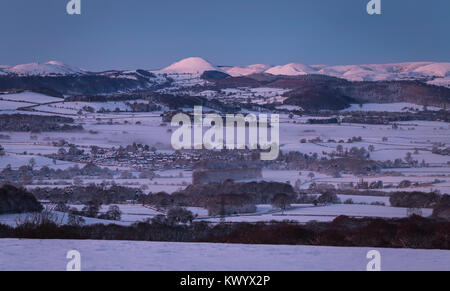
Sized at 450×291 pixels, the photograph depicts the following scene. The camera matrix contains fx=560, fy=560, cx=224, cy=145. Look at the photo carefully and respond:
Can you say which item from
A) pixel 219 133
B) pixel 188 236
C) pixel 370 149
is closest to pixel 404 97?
pixel 370 149

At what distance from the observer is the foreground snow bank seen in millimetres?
6734

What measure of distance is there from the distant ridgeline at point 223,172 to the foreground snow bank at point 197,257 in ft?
46.1

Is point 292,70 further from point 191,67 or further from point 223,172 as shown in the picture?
point 223,172

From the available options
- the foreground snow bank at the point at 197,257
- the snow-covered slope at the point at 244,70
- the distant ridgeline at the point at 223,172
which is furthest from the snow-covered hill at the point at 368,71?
the foreground snow bank at the point at 197,257

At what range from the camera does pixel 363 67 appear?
111250 mm

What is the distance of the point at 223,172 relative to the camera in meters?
23.9

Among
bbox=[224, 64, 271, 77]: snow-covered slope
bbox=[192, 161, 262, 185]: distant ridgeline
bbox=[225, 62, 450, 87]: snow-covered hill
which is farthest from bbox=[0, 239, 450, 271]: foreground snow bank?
bbox=[224, 64, 271, 77]: snow-covered slope

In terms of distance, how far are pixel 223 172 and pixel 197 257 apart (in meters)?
16.6

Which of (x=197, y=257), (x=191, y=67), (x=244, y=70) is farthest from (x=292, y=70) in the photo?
(x=197, y=257)

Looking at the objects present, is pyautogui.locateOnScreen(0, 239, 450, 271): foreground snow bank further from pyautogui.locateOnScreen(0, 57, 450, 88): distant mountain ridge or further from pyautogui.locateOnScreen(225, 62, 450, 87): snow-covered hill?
pyautogui.locateOnScreen(225, 62, 450, 87): snow-covered hill

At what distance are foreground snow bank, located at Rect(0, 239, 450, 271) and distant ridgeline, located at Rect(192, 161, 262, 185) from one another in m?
14.0

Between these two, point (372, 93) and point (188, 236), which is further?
point (372, 93)
